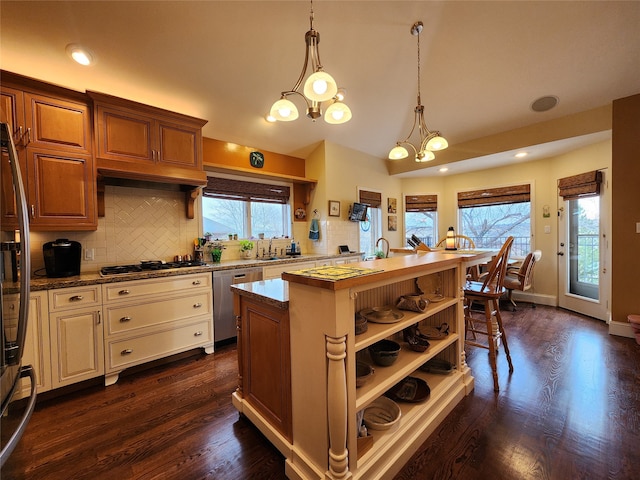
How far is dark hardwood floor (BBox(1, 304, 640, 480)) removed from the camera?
4.45ft

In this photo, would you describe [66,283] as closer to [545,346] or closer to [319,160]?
[319,160]

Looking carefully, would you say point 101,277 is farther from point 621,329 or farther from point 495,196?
point 495,196

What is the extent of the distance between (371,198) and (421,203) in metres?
1.26

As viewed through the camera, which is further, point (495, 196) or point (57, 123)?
point (495, 196)

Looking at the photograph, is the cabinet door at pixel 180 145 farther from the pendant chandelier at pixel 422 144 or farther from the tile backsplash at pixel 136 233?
the pendant chandelier at pixel 422 144

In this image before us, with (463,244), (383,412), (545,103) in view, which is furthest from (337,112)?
(463,244)

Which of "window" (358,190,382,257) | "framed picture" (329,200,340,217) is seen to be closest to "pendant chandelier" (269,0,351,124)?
"framed picture" (329,200,340,217)

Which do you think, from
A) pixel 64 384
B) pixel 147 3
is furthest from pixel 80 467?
pixel 147 3

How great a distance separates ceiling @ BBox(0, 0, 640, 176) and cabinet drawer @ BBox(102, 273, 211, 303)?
5.78ft

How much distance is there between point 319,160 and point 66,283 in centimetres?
321

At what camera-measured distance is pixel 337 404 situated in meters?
1.09

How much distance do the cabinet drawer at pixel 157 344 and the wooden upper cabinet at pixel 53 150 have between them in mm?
1045

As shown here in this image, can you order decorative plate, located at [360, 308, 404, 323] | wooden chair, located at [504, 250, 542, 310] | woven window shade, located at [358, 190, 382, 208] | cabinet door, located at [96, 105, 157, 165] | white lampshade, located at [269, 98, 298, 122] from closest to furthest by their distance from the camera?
decorative plate, located at [360, 308, 404, 323], white lampshade, located at [269, 98, 298, 122], cabinet door, located at [96, 105, 157, 165], wooden chair, located at [504, 250, 542, 310], woven window shade, located at [358, 190, 382, 208]

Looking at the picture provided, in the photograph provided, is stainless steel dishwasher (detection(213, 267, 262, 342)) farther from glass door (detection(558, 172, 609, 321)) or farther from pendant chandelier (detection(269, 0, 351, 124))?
glass door (detection(558, 172, 609, 321))
